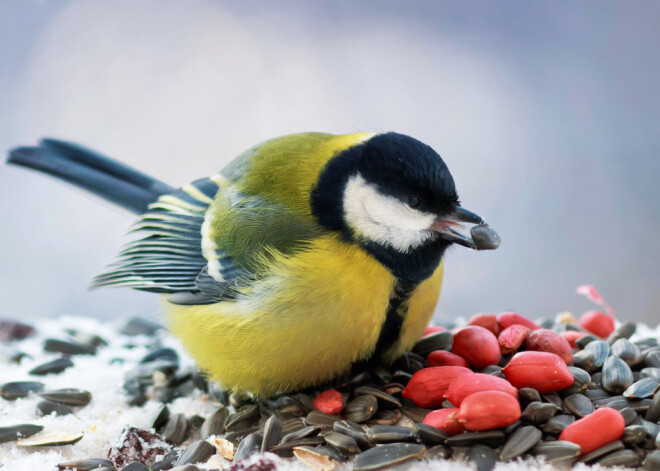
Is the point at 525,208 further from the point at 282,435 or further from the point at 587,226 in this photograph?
the point at 282,435

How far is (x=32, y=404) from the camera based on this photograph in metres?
1.23

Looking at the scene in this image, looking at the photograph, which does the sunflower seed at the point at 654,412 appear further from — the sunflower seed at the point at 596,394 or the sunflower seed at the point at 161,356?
the sunflower seed at the point at 161,356

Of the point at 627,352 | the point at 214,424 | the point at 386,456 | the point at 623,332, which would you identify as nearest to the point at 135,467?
the point at 214,424

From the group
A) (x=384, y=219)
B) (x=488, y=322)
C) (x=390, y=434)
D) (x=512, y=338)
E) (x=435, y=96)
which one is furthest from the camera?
(x=435, y=96)

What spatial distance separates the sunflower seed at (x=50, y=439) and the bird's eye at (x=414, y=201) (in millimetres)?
663

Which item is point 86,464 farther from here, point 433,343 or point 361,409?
point 433,343

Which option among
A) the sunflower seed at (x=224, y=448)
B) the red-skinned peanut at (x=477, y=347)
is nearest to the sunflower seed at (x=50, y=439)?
the sunflower seed at (x=224, y=448)

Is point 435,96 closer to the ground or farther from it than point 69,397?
farther from it

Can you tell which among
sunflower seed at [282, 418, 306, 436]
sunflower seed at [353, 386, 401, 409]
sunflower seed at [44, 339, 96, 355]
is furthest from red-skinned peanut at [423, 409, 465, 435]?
sunflower seed at [44, 339, 96, 355]

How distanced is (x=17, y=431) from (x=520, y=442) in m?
0.81

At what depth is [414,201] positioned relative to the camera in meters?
1.03

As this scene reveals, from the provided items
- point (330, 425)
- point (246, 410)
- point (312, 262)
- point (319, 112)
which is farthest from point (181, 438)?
point (319, 112)

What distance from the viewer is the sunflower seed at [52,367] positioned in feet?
4.50

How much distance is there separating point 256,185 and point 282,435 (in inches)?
17.0
